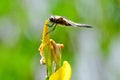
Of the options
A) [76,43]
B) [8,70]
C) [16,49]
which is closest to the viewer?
[8,70]

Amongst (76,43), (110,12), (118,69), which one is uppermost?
(110,12)

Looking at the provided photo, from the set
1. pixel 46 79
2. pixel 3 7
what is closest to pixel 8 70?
pixel 3 7

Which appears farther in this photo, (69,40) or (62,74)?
(69,40)

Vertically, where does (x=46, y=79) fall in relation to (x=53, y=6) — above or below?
below

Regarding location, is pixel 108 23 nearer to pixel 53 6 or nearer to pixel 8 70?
pixel 53 6

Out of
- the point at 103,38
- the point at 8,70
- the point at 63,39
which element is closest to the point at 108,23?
the point at 103,38

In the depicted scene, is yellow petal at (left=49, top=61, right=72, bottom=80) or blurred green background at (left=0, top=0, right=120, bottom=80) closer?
yellow petal at (left=49, top=61, right=72, bottom=80)

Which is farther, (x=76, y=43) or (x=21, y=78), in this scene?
(x=76, y=43)

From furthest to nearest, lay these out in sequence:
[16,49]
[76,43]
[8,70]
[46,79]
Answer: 1. [76,43]
2. [16,49]
3. [8,70]
4. [46,79]
